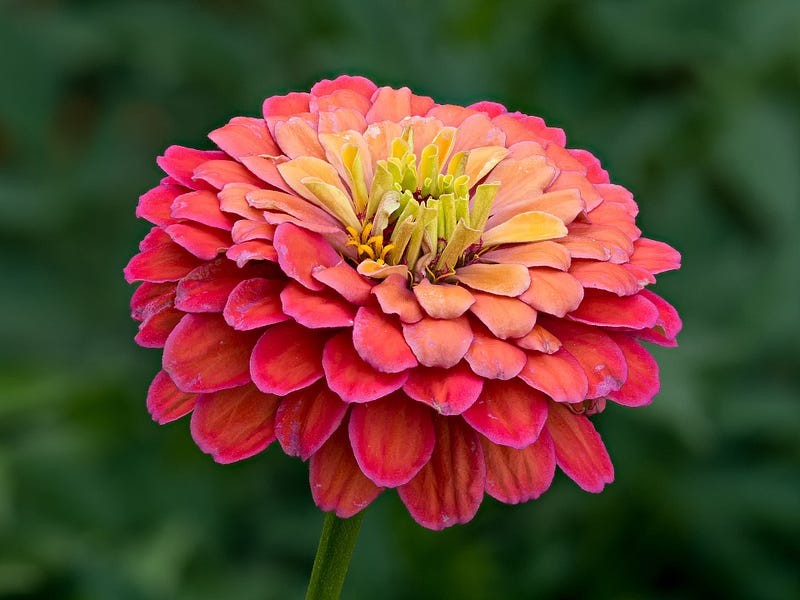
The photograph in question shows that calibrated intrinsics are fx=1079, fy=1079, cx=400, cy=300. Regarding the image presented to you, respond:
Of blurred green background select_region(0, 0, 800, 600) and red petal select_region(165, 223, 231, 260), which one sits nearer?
red petal select_region(165, 223, 231, 260)

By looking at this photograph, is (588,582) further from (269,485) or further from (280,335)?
(280,335)

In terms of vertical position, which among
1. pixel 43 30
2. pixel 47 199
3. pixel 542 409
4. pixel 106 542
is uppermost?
pixel 43 30

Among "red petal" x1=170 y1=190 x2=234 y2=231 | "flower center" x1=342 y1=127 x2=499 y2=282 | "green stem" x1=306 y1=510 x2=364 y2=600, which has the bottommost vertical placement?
"green stem" x1=306 y1=510 x2=364 y2=600

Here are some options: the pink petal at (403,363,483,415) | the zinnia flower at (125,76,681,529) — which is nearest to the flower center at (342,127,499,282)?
the zinnia flower at (125,76,681,529)

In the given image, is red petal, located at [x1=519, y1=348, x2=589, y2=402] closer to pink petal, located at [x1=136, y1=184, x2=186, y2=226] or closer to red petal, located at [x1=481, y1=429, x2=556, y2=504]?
red petal, located at [x1=481, y1=429, x2=556, y2=504]

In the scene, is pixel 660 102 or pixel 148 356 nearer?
pixel 148 356

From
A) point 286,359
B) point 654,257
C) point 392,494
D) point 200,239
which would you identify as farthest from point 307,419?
point 392,494

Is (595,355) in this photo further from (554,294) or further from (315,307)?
(315,307)

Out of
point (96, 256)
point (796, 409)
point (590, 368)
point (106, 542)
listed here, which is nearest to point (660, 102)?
point (796, 409)

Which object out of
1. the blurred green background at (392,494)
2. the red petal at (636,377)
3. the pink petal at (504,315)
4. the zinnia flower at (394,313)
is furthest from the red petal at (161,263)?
the blurred green background at (392,494)
